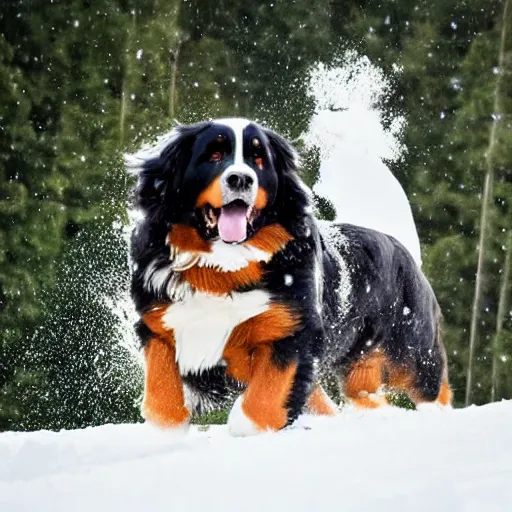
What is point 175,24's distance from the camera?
457 inches

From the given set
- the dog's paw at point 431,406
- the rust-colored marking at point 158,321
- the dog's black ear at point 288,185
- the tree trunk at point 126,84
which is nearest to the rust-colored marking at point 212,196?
the dog's black ear at point 288,185

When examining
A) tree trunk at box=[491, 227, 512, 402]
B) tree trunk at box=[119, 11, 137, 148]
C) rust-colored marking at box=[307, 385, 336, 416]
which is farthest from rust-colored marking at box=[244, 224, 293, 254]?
tree trunk at box=[491, 227, 512, 402]

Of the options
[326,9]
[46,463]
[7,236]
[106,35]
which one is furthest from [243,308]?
[326,9]

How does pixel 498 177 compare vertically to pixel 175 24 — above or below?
below

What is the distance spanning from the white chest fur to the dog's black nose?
450 mm

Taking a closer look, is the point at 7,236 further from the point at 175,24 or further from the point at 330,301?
the point at 330,301

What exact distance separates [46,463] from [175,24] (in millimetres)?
9261

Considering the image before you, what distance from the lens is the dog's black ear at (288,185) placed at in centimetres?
379

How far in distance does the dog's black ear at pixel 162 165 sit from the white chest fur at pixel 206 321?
1.53 feet

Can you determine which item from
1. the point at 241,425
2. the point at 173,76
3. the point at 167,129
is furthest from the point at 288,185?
the point at 173,76

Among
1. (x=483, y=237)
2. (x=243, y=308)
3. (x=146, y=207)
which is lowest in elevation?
(x=483, y=237)

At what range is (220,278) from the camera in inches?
143

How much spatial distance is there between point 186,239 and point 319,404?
1.39 m

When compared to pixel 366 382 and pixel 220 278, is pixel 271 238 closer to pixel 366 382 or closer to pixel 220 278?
pixel 220 278
